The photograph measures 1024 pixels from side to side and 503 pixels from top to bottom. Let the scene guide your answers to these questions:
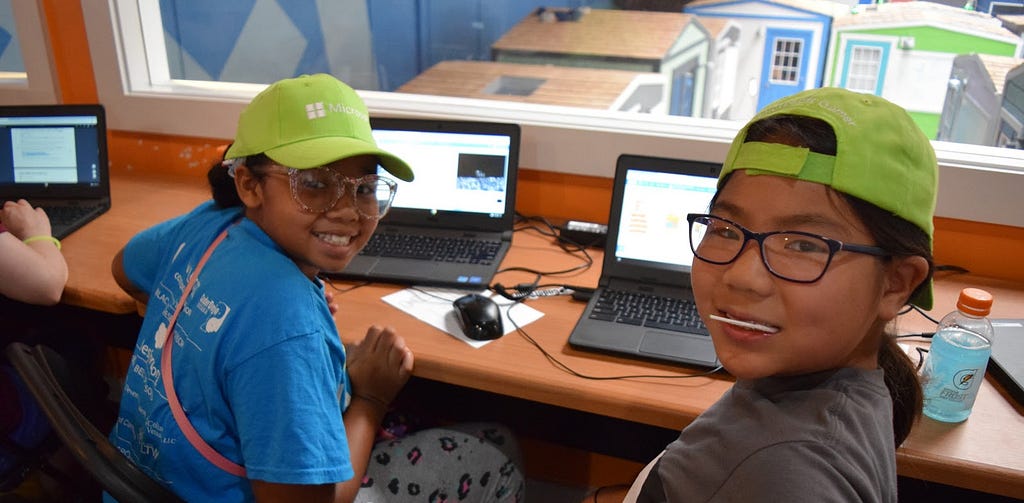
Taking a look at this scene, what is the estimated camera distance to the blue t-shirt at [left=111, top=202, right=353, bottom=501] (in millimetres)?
927

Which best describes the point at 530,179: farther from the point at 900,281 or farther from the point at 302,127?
the point at 900,281

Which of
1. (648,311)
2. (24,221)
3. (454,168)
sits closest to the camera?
(648,311)

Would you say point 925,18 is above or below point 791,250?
above

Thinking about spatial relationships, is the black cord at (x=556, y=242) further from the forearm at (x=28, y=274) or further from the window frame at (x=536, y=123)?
the forearm at (x=28, y=274)

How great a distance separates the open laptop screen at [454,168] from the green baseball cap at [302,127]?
0.65m

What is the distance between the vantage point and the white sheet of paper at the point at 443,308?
1404 mm

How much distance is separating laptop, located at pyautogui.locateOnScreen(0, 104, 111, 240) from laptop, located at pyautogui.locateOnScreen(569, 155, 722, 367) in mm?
1322

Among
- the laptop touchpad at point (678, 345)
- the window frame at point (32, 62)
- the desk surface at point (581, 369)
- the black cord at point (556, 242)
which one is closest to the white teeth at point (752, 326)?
the desk surface at point (581, 369)

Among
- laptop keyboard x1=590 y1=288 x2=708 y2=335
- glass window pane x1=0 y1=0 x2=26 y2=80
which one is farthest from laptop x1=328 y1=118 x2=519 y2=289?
glass window pane x1=0 y1=0 x2=26 y2=80

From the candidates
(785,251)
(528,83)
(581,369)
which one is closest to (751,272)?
(785,251)

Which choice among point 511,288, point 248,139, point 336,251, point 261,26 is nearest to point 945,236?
point 511,288

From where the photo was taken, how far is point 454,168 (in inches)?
69.4

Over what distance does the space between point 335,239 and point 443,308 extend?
0.39 meters

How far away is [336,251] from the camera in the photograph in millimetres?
Answer: 1124
